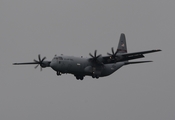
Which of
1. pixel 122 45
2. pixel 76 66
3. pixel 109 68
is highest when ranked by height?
pixel 122 45

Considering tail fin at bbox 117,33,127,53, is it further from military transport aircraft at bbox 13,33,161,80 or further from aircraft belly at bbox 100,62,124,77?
military transport aircraft at bbox 13,33,161,80

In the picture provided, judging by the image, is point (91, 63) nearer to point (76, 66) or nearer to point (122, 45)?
point (76, 66)

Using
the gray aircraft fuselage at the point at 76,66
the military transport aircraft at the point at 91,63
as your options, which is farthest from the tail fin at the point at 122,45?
the gray aircraft fuselage at the point at 76,66

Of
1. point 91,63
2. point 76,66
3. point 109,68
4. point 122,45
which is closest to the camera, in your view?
point 76,66

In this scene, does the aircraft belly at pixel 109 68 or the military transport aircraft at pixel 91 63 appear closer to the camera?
the military transport aircraft at pixel 91 63

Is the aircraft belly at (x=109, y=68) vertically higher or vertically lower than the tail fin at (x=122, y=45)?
lower

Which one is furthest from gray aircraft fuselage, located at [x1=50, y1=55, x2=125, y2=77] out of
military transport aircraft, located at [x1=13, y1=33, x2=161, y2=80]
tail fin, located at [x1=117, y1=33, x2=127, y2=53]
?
tail fin, located at [x1=117, y1=33, x2=127, y2=53]

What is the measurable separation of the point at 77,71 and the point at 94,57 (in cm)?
338

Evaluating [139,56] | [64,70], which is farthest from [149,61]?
[64,70]

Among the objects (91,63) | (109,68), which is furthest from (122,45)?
(91,63)

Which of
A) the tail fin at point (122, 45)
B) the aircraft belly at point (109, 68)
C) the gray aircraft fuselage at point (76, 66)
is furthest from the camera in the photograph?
the tail fin at point (122, 45)

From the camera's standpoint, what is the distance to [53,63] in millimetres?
57500

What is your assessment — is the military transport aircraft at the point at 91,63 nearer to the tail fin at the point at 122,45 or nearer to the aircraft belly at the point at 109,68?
the aircraft belly at the point at 109,68

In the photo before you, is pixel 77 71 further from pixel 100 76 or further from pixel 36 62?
pixel 36 62
